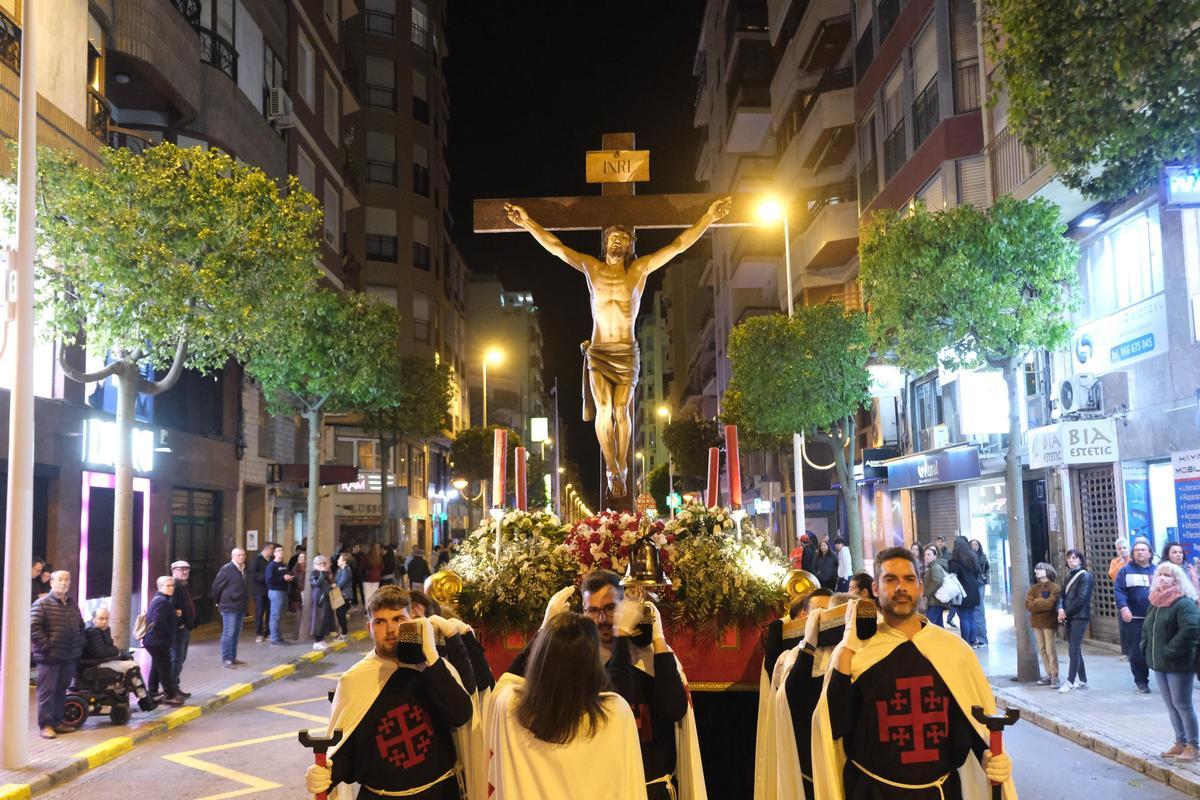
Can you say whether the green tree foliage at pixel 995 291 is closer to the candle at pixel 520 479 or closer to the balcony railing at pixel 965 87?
the balcony railing at pixel 965 87

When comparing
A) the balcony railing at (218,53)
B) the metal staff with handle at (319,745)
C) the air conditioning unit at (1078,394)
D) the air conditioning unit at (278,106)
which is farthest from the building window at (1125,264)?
the air conditioning unit at (278,106)

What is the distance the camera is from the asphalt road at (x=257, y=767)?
9477 mm

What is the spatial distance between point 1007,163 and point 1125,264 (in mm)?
4097

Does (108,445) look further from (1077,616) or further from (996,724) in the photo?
(996,724)

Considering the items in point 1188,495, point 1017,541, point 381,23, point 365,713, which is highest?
point 381,23

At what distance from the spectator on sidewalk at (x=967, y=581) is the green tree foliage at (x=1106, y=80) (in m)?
8.95

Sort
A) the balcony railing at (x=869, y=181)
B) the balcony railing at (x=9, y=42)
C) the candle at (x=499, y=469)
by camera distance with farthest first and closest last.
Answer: the balcony railing at (x=869, y=181), the balcony railing at (x=9, y=42), the candle at (x=499, y=469)

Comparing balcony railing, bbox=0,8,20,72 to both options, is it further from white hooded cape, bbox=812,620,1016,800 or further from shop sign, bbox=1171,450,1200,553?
shop sign, bbox=1171,450,1200,553

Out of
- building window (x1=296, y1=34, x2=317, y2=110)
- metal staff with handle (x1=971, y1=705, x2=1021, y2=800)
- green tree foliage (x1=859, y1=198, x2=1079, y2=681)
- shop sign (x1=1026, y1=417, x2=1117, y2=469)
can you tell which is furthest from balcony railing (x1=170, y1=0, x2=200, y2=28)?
metal staff with handle (x1=971, y1=705, x2=1021, y2=800)

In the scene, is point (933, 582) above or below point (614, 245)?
below

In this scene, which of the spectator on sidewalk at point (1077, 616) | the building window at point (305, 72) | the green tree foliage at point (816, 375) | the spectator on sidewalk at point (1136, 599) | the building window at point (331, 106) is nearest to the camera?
the spectator on sidewalk at point (1136, 599)

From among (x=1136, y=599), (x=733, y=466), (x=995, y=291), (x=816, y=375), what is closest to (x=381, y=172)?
(x=816, y=375)

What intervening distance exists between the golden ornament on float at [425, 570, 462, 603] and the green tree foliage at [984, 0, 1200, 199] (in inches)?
257

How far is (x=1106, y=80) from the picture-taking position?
933 cm
